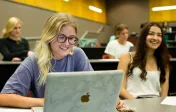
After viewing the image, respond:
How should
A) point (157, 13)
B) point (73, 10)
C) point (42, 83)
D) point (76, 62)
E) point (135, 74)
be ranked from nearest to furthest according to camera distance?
1. point (42, 83)
2. point (76, 62)
3. point (135, 74)
4. point (73, 10)
5. point (157, 13)

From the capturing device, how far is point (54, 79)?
0.89m

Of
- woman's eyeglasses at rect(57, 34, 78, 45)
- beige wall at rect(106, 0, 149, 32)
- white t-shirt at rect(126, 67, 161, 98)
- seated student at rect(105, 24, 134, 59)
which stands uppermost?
beige wall at rect(106, 0, 149, 32)

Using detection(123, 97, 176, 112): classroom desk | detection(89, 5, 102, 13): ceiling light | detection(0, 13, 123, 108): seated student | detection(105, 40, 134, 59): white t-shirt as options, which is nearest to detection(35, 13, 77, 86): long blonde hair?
detection(0, 13, 123, 108): seated student

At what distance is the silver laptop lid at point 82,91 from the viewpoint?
0.91 m

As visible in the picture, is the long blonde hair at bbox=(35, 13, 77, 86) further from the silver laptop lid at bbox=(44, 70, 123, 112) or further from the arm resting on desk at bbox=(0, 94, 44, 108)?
the silver laptop lid at bbox=(44, 70, 123, 112)

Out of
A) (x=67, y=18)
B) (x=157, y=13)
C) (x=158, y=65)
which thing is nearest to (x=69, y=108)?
(x=67, y=18)

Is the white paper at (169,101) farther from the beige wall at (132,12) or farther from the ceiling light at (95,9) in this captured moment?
the beige wall at (132,12)

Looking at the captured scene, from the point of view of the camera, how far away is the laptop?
910 mm

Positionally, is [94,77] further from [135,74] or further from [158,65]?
[158,65]

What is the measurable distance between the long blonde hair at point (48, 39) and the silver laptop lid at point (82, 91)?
0.53 meters

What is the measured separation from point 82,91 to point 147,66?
57.4 inches

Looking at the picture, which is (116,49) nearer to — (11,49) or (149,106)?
(11,49)

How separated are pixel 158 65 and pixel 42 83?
1.24 metres

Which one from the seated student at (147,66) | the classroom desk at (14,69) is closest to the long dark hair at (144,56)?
the seated student at (147,66)
